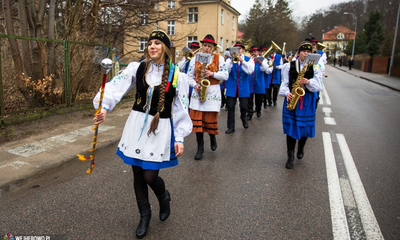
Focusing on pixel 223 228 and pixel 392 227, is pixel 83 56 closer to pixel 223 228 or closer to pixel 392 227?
pixel 223 228

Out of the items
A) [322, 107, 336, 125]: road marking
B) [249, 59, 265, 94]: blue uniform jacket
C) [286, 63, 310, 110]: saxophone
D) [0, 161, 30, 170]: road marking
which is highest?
[286, 63, 310, 110]: saxophone

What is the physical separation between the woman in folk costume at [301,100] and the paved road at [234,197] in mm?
559

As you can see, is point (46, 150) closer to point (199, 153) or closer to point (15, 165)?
point (15, 165)

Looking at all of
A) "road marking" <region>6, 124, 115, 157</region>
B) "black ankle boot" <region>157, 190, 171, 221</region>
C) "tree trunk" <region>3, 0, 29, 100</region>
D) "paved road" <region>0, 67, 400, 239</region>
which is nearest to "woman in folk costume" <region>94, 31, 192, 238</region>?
"black ankle boot" <region>157, 190, 171, 221</region>

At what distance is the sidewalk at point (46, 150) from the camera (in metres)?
4.25

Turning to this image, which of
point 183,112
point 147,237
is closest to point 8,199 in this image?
point 147,237

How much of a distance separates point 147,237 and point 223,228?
729 millimetres

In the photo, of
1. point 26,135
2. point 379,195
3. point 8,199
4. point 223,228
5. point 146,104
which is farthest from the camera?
point 26,135

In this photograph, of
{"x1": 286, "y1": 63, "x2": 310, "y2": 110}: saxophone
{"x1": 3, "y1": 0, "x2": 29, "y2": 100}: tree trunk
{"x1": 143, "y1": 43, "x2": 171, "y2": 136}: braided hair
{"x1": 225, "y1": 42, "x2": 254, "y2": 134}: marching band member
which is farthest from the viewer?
{"x1": 225, "y1": 42, "x2": 254, "y2": 134}: marching band member

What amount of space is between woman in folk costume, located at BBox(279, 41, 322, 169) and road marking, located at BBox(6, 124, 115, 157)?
156 inches

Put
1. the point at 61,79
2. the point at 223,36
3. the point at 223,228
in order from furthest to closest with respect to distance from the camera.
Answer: the point at 223,36 < the point at 61,79 < the point at 223,228

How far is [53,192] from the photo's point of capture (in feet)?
12.5

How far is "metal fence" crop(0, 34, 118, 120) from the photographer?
6663 millimetres

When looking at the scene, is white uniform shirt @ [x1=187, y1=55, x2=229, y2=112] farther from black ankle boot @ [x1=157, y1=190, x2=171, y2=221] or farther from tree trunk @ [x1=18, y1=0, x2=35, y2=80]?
tree trunk @ [x1=18, y1=0, x2=35, y2=80]
